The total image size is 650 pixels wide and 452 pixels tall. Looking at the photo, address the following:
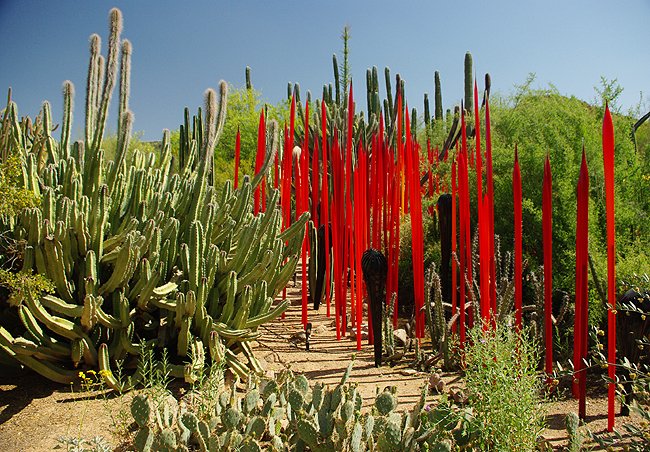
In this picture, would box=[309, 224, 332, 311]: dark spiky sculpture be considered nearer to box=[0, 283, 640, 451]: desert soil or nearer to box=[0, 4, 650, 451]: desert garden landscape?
box=[0, 4, 650, 451]: desert garden landscape

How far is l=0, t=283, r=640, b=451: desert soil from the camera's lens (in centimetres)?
265

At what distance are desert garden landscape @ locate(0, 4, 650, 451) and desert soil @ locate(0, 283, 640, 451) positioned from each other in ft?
0.05

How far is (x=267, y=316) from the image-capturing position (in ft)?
11.5

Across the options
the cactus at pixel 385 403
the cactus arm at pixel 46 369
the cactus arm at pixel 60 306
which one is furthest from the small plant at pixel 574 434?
the cactus arm at pixel 46 369

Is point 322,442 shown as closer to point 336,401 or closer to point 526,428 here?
point 336,401

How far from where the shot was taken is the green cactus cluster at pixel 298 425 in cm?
212

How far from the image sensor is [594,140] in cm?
479

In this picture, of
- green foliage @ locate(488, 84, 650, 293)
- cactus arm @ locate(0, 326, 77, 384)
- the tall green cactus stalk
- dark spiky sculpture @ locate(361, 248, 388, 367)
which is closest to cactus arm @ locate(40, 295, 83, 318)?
cactus arm @ locate(0, 326, 77, 384)

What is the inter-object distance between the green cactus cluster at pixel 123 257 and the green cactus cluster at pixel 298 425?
59cm

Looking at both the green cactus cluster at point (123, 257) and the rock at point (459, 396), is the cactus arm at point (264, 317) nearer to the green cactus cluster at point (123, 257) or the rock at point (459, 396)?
the green cactus cluster at point (123, 257)

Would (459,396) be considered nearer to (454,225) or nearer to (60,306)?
(454,225)

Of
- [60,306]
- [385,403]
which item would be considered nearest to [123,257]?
[60,306]

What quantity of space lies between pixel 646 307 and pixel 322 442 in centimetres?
163

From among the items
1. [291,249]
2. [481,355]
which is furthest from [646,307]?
[291,249]
